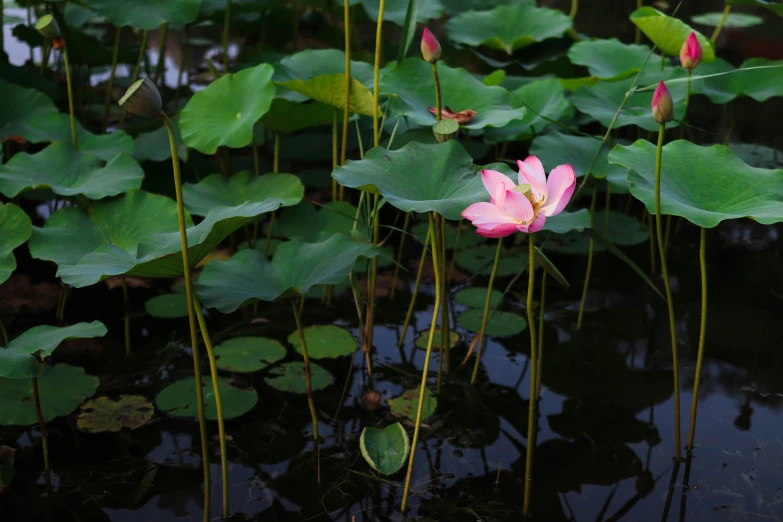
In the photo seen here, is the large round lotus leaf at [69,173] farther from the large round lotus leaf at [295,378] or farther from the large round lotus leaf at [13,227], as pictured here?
the large round lotus leaf at [295,378]

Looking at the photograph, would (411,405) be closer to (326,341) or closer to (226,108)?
(326,341)

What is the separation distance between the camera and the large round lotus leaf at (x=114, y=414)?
4.93ft

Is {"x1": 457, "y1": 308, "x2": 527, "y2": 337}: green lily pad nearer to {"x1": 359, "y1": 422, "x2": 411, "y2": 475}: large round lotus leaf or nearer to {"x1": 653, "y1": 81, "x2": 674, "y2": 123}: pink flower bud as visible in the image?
{"x1": 359, "y1": 422, "x2": 411, "y2": 475}: large round lotus leaf

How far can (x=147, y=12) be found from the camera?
82.9 inches

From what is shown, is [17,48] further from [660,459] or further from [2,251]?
[660,459]

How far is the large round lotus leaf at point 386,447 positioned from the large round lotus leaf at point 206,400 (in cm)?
28

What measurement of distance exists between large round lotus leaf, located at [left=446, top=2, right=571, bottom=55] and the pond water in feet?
3.15

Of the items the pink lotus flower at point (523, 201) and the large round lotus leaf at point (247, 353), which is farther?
the large round lotus leaf at point (247, 353)

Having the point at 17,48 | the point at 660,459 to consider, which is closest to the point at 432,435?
the point at 660,459

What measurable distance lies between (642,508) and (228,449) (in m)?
0.79

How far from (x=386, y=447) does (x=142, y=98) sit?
2.56 feet

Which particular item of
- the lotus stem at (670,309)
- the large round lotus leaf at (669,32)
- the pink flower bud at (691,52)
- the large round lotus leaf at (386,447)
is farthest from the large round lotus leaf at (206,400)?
the large round lotus leaf at (669,32)

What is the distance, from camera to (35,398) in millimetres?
1377

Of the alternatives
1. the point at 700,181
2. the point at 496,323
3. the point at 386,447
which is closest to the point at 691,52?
the point at 700,181
